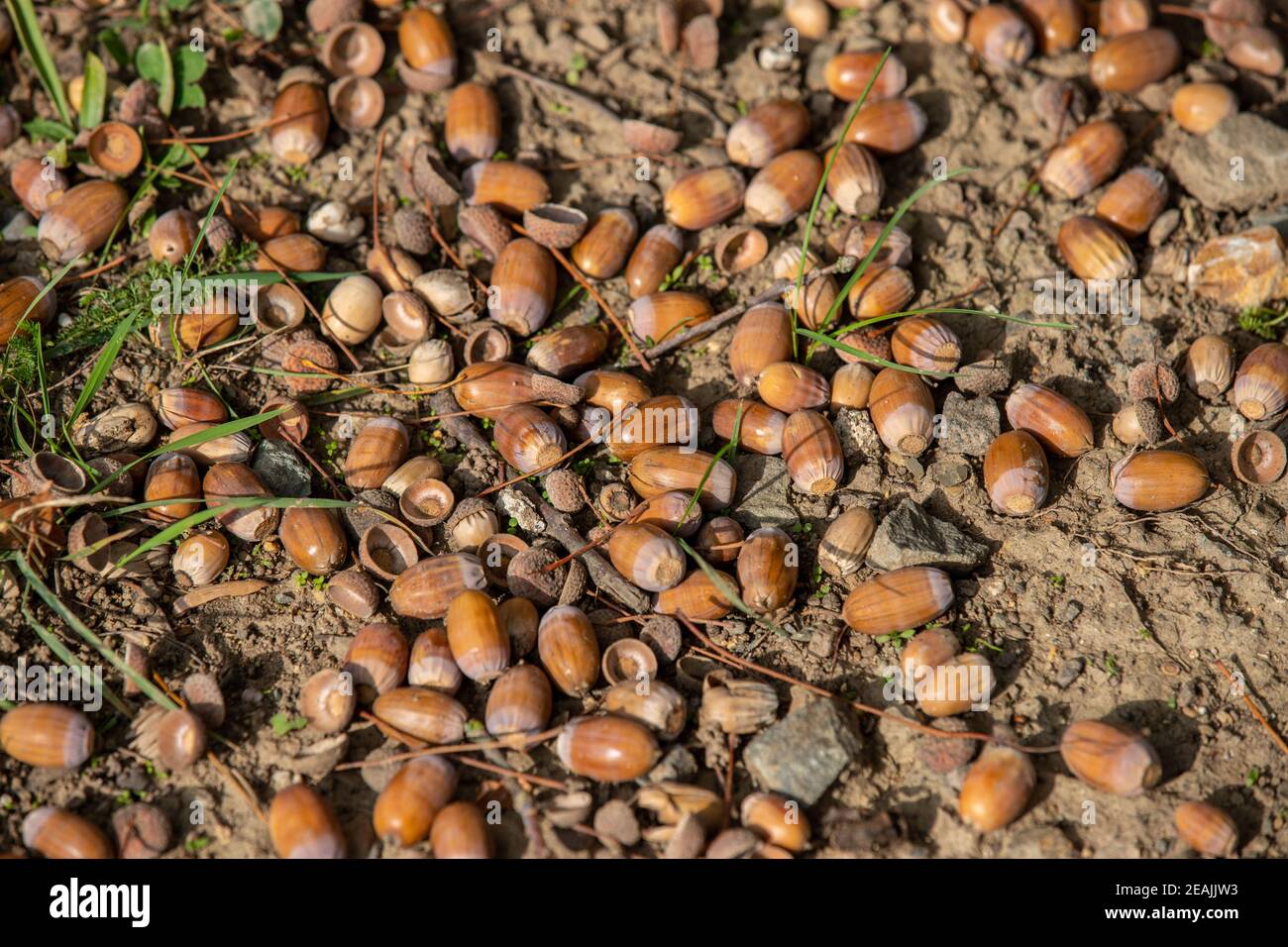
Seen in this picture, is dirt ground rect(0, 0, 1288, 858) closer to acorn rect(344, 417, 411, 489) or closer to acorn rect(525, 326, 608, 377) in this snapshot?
acorn rect(344, 417, 411, 489)

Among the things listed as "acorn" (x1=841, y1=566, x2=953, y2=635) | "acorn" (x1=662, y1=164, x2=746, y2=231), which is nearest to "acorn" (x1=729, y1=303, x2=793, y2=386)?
"acorn" (x1=662, y1=164, x2=746, y2=231)

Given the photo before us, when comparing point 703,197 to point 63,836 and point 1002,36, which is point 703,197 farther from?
point 63,836

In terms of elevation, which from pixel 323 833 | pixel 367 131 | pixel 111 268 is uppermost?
pixel 367 131

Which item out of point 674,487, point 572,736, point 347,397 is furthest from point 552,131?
point 572,736

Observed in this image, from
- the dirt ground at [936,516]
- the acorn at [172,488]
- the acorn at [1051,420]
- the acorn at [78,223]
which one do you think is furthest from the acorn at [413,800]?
the acorn at [78,223]

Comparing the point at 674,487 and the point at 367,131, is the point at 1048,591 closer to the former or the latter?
the point at 674,487

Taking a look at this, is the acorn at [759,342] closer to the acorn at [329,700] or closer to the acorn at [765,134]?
the acorn at [765,134]

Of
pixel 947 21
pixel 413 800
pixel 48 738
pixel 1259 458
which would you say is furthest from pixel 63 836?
pixel 947 21
